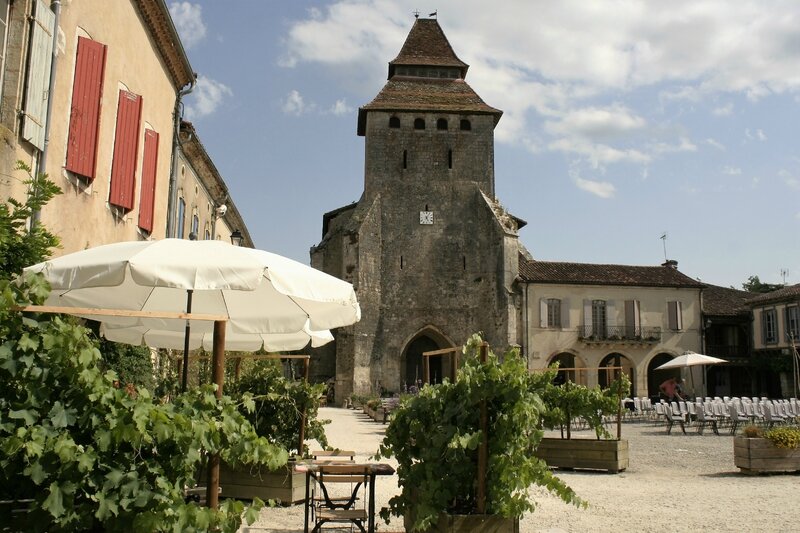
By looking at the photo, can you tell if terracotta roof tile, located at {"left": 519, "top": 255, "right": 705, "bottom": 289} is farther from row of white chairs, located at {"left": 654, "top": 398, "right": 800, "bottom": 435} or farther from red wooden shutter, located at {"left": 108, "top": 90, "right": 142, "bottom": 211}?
red wooden shutter, located at {"left": 108, "top": 90, "right": 142, "bottom": 211}

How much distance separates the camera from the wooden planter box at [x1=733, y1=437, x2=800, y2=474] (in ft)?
36.9

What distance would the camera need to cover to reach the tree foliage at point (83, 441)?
10.7 feet

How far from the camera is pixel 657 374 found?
121ft

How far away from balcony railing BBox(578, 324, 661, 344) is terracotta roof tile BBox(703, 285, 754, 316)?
3980 mm

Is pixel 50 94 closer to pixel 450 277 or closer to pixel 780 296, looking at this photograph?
pixel 450 277

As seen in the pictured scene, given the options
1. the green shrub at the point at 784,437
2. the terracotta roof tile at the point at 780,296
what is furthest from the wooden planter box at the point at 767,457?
the terracotta roof tile at the point at 780,296

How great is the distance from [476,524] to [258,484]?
10.7ft

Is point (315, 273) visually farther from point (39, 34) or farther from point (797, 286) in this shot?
point (797, 286)

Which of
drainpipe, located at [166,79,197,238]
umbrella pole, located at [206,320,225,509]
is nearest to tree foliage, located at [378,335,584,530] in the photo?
umbrella pole, located at [206,320,225,509]

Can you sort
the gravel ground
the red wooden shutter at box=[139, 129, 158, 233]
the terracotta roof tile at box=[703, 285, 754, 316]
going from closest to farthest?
1. the gravel ground
2. the red wooden shutter at box=[139, 129, 158, 233]
3. the terracotta roof tile at box=[703, 285, 754, 316]

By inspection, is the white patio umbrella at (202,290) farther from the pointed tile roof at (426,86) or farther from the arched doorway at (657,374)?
the arched doorway at (657,374)

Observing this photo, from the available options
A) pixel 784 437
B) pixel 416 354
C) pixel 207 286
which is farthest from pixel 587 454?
pixel 416 354

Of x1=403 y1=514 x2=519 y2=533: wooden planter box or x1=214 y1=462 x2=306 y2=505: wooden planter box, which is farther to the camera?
x1=214 y1=462 x2=306 y2=505: wooden planter box

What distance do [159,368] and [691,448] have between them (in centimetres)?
1132
